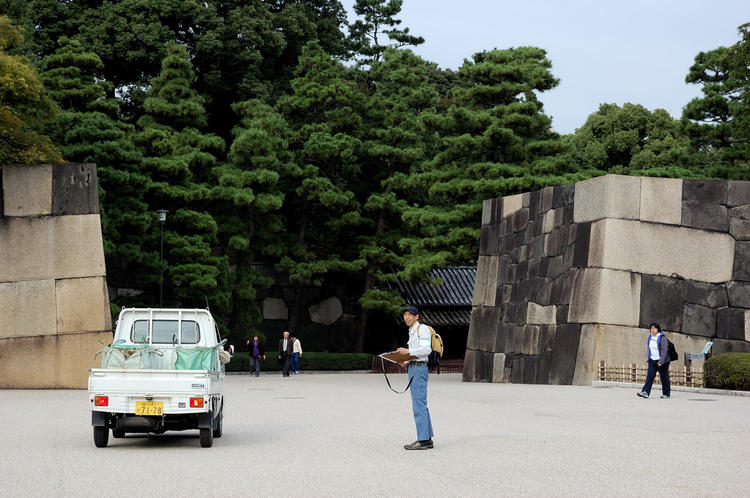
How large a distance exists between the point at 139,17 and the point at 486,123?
1940 centimetres

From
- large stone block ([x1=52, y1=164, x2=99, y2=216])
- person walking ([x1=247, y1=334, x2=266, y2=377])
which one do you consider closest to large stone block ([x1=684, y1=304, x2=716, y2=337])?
large stone block ([x1=52, y1=164, x2=99, y2=216])

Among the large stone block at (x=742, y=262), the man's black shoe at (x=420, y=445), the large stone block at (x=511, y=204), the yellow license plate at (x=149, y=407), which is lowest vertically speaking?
the man's black shoe at (x=420, y=445)

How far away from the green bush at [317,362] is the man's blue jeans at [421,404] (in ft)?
112

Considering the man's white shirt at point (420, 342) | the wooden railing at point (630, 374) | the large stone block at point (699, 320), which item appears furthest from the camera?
the large stone block at point (699, 320)

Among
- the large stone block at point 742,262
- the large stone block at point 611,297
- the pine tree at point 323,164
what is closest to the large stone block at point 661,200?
the large stone block at point 611,297

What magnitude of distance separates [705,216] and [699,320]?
270 cm

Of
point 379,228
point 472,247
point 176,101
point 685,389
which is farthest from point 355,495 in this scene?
point 379,228

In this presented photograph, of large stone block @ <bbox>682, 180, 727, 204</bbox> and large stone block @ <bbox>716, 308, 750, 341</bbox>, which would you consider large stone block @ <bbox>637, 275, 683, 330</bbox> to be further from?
large stone block @ <bbox>682, 180, 727, 204</bbox>

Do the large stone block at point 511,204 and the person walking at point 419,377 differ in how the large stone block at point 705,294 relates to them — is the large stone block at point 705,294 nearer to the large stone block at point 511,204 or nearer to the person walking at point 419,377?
the large stone block at point 511,204

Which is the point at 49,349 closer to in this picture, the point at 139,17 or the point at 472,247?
the point at 472,247

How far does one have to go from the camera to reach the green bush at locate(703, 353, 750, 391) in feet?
64.2

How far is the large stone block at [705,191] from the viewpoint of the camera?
2512 cm

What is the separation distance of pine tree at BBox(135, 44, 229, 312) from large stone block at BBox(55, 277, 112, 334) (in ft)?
45.1

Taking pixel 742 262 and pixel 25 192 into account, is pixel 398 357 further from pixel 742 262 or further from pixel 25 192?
pixel 25 192
